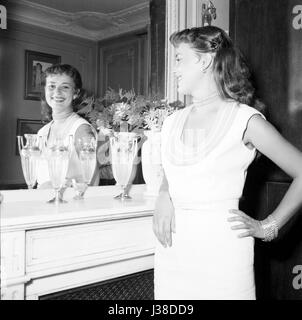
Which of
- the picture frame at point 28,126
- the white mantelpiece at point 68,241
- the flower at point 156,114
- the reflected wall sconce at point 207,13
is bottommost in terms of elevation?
the white mantelpiece at point 68,241

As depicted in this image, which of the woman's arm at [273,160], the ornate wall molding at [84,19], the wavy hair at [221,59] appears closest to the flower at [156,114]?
the ornate wall molding at [84,19]

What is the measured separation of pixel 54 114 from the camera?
1.83 metres

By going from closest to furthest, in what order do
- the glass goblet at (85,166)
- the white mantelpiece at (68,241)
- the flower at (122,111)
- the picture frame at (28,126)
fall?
the white mantelpiece at (68,241)
the picture frame at (28,126)
the glass goblet at (85,166)
the flower at (122,111)

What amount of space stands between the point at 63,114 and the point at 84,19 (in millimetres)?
521

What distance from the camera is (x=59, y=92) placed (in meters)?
1.84

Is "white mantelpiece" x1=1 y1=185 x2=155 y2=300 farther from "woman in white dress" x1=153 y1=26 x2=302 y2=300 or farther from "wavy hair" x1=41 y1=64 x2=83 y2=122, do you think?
"wavy hair" x1=41 y1=64 x2=83 y2=122

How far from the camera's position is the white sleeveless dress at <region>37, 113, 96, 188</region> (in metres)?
1.77

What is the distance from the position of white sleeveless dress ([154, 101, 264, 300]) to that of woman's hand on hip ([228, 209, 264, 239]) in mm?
25

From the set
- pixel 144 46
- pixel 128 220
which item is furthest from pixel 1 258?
pixel 144 46

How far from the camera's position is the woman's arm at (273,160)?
1391 millimetres

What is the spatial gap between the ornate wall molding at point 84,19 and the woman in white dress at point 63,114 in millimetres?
209

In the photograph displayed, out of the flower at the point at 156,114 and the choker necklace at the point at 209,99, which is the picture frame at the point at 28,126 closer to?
the flower at the point at 156,114

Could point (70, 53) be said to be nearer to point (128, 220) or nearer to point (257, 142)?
point (128, 220)
